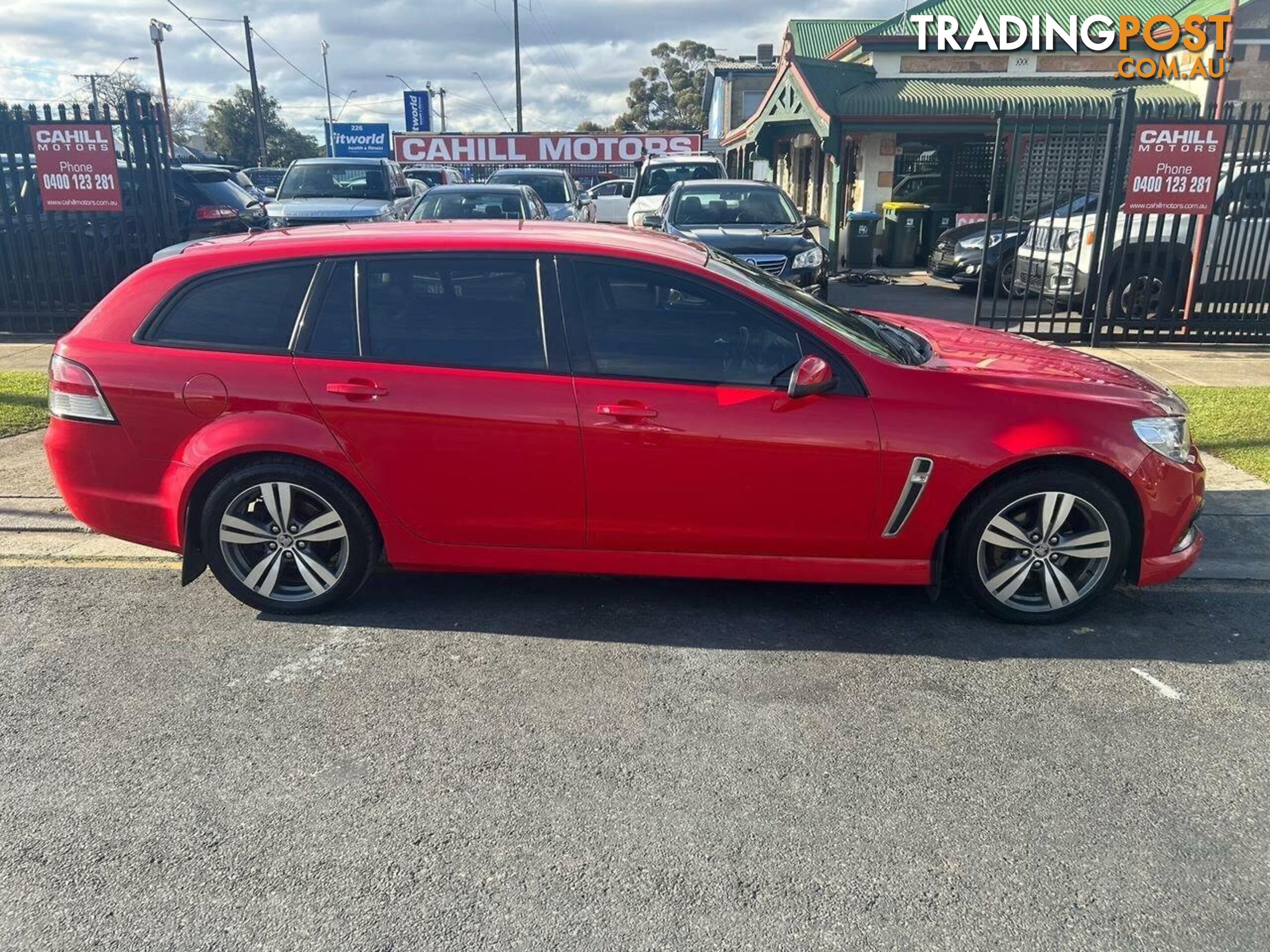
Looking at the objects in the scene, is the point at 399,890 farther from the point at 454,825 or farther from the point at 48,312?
the point at 48,312

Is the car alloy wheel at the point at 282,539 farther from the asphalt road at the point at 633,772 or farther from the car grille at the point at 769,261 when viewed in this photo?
the car grille at the point at 769,261

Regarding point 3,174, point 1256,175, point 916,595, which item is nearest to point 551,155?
point 3,174

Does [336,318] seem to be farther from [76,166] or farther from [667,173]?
[667,173]

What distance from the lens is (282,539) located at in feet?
13.6

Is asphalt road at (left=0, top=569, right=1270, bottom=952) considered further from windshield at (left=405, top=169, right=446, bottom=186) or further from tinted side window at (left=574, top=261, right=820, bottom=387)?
windshield at (left=405, top=169, right=446, bottom=186)

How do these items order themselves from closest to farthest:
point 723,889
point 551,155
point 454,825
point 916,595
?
point 723,889 → point 454,825 → point 916,595 → point 551,155

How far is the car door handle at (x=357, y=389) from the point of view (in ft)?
13.0

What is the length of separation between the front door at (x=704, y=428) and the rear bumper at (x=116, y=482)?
1.75 m

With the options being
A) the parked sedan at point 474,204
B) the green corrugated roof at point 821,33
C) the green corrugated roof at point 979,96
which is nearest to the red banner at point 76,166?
the parked sedan at point 474,204

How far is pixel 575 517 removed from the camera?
4039mm

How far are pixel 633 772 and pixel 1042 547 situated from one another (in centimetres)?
199

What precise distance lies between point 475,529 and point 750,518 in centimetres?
114

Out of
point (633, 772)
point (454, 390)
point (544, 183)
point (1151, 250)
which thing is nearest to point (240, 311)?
point (454, 390)

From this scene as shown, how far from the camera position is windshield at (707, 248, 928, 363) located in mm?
4066
